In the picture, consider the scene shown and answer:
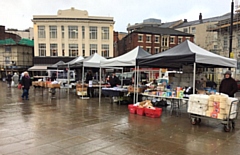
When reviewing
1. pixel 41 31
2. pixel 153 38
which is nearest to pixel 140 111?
pixel 41 31

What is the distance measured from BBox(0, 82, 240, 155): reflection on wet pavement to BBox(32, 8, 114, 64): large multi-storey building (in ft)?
101

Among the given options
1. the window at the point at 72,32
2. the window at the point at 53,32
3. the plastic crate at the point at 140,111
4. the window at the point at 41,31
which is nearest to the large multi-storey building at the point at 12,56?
the window at the point at 41,31

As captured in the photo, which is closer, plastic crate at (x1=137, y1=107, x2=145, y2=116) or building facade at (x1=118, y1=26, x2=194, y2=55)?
plastic crate at (x1=137, y1=107, x2=145, y2=116)

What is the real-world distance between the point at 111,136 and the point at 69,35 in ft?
112

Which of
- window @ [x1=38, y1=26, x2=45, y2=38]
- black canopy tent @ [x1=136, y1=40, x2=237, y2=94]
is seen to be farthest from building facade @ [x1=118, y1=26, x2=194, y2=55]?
black canopy tent @ [x1=136, y1=40, x2=237, y2=94]

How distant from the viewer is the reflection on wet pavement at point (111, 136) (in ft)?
14.8

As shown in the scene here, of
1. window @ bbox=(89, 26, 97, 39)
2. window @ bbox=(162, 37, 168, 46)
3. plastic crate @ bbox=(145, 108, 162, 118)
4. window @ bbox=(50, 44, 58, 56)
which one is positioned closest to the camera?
plastic crate @ bbox=(145, 108, 162, 118)

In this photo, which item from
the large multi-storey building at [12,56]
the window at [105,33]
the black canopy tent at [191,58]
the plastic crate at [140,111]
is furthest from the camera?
the large multi-storey building at [12,56]

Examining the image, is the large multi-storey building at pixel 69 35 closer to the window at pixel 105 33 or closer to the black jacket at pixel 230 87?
the window at pixel 105 33

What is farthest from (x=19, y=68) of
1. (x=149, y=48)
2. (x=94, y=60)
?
(x=94, y=60)

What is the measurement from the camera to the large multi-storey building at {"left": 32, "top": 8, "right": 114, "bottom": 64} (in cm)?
3669

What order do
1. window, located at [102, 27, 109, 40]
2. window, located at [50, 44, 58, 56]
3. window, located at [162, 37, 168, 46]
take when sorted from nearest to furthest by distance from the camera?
window, located at [50, 44, 58, 56] → window, located at [102, 27, 109, 40] → window, located at [162, 37, 168, 46]

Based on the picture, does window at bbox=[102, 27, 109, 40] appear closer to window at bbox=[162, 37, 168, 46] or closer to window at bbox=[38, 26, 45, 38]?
window at bbox=[38, 26, 45, 38]

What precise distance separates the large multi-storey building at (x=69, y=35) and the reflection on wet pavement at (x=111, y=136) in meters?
30.8
